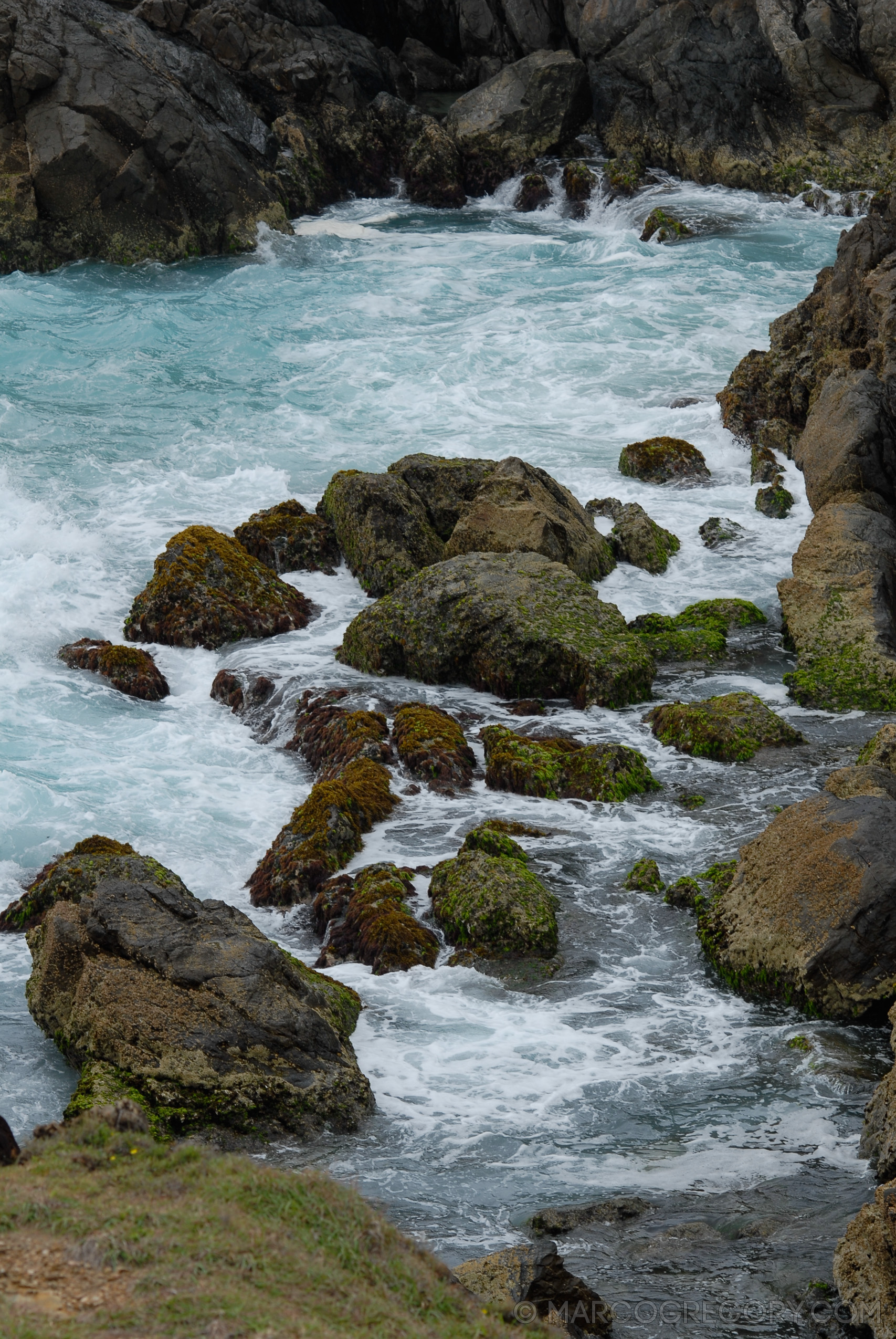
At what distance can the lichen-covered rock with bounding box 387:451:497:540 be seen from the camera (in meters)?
18.2

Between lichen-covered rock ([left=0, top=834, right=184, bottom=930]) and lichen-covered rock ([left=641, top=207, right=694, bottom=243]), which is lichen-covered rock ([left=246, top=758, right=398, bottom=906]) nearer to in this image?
lichen-covered rock ([left=0, top=834, right=184, bottom=930])

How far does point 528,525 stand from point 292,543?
3742mm

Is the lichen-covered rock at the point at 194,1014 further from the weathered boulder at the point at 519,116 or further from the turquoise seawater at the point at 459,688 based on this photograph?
the weathered boulder at the point at 519,116

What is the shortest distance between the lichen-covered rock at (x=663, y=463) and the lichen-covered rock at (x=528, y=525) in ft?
10.7

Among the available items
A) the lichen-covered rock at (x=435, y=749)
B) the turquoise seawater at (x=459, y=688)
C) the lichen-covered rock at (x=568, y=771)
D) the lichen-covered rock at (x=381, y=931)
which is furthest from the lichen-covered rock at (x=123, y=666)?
the lichen-covered rock at (x=381, y=931)

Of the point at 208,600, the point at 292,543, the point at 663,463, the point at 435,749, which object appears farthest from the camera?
the point at 663,463

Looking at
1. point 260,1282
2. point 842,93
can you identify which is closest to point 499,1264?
point 260,1282

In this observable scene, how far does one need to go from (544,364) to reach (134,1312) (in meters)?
23.2

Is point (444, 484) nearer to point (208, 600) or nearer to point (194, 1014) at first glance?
point (208, 600)

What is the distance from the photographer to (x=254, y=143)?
1451 inches

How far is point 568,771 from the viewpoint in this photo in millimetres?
12664

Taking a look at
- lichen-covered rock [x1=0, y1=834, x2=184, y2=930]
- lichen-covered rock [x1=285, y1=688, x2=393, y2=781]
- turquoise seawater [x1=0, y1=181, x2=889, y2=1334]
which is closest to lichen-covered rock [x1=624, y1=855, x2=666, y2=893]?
turquoise seawater [x1=0, y1=181, x2=889, y2=1334]

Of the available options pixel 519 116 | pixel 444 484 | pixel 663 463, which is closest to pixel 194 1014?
pixel 444 484

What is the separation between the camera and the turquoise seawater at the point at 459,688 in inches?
307
